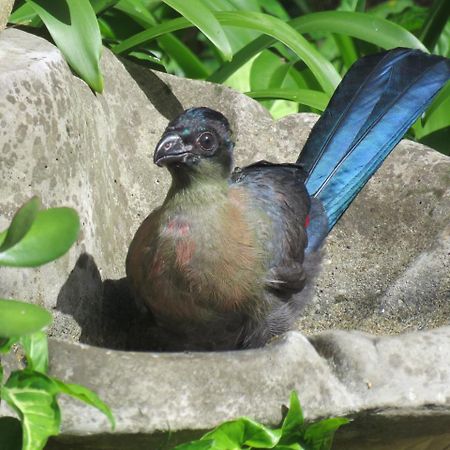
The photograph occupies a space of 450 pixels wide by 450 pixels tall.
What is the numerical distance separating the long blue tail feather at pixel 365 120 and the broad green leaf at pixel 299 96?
619 mm

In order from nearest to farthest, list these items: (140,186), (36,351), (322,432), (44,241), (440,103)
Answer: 1. (44,241)
2. (36,351)
3. (322,432)
4. (140,186)
5. (440,103)

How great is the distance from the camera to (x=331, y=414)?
2.42 meters

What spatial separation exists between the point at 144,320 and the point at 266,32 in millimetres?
1457

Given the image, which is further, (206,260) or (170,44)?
(170,44)

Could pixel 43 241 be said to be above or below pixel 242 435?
above

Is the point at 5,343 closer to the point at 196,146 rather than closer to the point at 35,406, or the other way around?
the point at 35,406

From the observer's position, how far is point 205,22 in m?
3.91

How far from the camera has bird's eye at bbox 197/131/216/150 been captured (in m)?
3.16

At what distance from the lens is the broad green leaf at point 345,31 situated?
4.59 meters

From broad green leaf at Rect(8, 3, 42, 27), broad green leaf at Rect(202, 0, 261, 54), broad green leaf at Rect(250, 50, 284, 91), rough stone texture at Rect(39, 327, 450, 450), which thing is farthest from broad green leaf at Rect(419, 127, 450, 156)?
rough stone texture at Rect(39, 327, 450, 450)

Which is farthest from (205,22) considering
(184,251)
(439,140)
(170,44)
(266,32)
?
(439,140)

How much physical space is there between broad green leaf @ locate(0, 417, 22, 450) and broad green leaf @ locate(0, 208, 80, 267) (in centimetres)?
40

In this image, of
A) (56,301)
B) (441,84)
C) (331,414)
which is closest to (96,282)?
(56,301)

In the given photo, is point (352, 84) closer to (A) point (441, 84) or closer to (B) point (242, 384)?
(A) point (441, 84)
